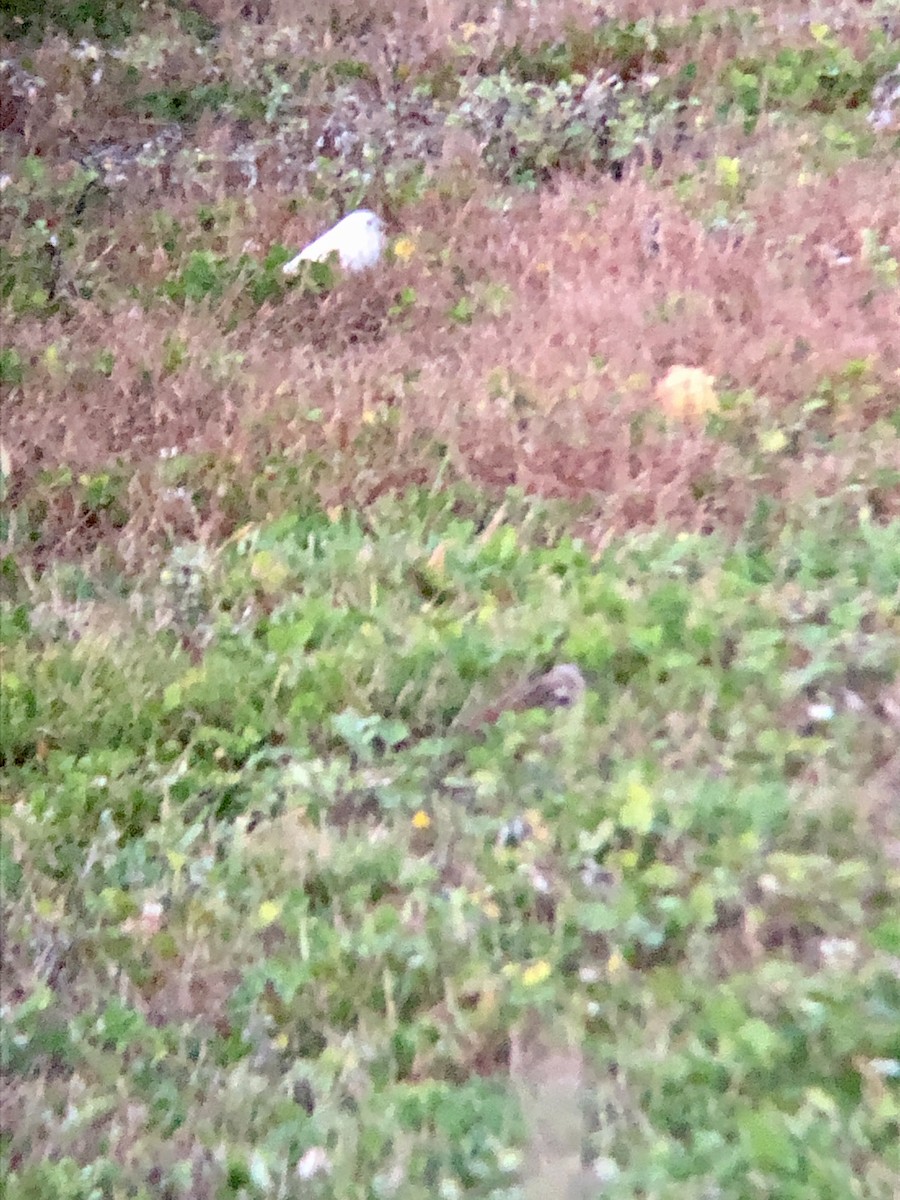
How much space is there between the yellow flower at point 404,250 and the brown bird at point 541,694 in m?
2.46

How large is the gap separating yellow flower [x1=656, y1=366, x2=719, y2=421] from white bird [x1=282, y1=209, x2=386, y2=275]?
59.9 inches

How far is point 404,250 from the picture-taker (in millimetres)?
4770

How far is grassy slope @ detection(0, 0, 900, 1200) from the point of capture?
2.06 metres

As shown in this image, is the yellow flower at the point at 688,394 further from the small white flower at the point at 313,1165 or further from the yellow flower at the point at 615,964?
the small white flower at the point at 313,1165

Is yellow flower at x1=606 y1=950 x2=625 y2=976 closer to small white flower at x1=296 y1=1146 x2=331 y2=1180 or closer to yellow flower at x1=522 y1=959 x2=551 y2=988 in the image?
yellow flower at x1=522 y1=959 x2=551 y2=988

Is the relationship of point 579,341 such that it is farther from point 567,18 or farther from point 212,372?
point 567,18

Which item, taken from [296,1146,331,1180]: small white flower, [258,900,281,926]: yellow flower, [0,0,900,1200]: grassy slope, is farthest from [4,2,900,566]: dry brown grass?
[296,1146,331,1180]: small white flower

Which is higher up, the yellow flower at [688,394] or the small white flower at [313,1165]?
the yellow flower at [688,394]

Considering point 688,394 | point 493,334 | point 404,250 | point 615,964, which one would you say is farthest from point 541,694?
point 404,250

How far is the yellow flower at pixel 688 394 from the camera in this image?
3.75 m

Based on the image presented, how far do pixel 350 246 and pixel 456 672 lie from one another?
2507mm

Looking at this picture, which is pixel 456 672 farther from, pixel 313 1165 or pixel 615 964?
pixel 313 1165

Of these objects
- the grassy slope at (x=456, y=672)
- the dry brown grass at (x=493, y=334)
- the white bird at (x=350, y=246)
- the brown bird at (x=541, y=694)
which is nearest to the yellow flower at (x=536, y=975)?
the grassy slope at (x=456, y=672)

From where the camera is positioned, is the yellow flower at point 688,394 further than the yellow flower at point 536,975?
Yes
